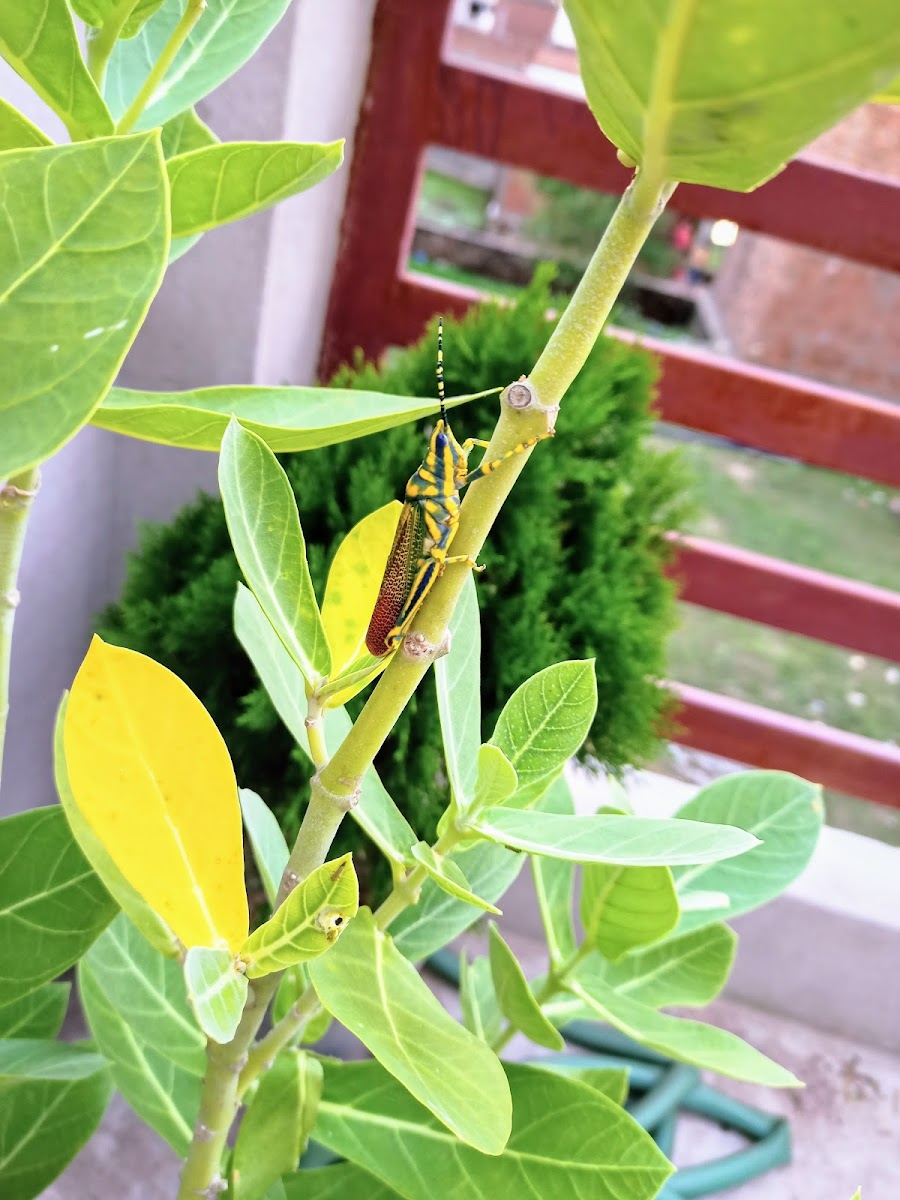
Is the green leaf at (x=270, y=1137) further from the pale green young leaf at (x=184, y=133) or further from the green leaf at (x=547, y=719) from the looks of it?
the pale green young leaf at (x=184, y=133)

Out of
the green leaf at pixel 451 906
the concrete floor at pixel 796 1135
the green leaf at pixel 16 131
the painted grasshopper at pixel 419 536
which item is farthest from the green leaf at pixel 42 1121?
the concrete floor at pixel 796 1135

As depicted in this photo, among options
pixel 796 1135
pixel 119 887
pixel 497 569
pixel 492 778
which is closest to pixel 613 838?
pixel 492 778

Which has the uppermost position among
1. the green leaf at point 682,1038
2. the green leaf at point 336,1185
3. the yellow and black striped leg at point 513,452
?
the yellow and black striped leg at point 513,452

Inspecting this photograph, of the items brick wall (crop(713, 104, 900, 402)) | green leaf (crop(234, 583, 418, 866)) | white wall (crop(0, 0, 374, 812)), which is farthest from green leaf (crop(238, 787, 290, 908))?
brick wall (crop(713, 104, 900, 402))

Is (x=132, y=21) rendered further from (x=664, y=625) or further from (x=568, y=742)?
(x=664, y=625)

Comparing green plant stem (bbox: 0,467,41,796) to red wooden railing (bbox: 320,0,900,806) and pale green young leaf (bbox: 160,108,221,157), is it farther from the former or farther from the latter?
red wooden railing (bbox: 320,0,900,806)
